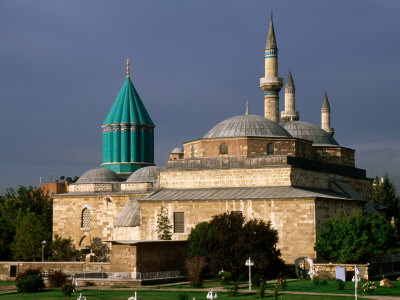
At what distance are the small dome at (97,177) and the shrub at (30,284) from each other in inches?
618

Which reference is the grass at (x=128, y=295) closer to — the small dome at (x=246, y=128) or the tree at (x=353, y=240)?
the tree at (x=353, y=240)

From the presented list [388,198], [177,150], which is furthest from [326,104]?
[177,150]

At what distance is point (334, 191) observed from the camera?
120 ft

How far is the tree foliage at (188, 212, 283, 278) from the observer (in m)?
27.4

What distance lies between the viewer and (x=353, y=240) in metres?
28.7

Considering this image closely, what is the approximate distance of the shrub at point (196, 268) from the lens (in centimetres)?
2575

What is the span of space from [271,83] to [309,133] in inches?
157

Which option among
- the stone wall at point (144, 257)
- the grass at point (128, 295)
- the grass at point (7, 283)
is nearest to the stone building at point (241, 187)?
the stone wall at point (144, 257)

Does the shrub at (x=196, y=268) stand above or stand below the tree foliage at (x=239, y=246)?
below

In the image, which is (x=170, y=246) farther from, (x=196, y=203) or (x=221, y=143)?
(x=221, y=143)

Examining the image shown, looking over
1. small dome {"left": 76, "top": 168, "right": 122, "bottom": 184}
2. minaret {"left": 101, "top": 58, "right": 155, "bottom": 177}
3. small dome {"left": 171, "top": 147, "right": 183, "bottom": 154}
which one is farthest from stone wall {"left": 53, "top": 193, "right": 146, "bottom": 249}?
small dome {"left": 171, "top": 147, "right": 183, "bottom": 154}

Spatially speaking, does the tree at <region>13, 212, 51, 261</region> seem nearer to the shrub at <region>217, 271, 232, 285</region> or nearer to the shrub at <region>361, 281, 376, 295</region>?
the shrub at <region>217, 271, 232, 285</region>

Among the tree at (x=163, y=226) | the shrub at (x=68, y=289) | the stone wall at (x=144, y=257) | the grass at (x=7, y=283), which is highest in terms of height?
the tree at (x=163, y=226)

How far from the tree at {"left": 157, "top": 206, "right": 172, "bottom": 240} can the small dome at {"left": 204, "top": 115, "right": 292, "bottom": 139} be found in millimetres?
4857
